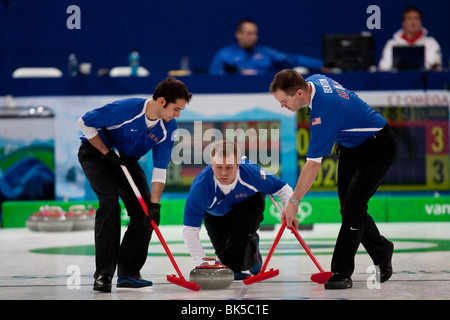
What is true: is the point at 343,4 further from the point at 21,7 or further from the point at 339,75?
the point at 21,7

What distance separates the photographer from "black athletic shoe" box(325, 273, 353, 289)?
4.19m

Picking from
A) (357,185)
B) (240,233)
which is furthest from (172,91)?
(357,185)

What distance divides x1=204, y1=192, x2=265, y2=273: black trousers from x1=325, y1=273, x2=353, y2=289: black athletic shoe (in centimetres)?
77

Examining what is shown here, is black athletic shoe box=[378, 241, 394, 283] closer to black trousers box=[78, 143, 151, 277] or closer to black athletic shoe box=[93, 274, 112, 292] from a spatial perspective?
black trousers box=[78, 143, 151, 277]

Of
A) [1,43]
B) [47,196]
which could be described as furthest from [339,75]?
[1,43]

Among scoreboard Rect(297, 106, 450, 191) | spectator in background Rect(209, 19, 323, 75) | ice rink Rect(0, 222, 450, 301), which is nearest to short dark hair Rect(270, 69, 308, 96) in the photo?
ice rink Rect(0, 222, 450, 301)

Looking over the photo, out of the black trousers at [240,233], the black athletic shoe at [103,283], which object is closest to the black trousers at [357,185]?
the black trousers at [240,233]

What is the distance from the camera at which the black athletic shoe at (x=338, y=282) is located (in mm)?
4191

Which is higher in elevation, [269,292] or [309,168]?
[309,168]

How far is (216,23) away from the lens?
12.2m
